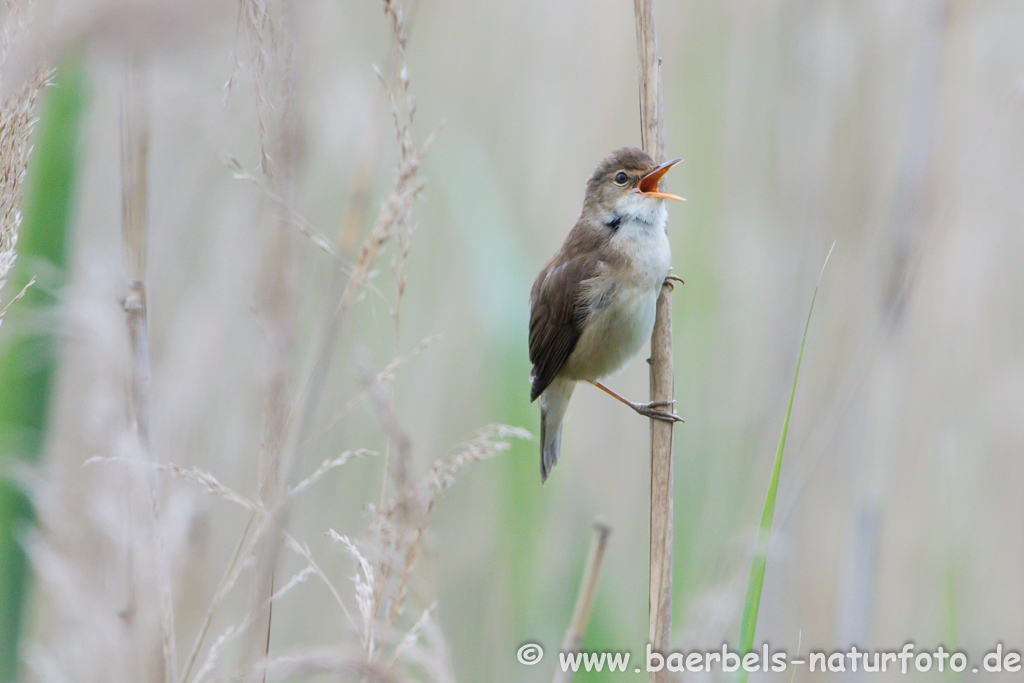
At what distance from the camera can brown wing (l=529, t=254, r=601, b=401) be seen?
8.52 ft

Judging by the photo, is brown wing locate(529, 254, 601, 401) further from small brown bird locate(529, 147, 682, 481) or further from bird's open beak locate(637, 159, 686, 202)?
bird's open beak locate(637, 159, 686, 202)

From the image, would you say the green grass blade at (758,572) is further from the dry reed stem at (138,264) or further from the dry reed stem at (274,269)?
the dry reed stem at (138,264)

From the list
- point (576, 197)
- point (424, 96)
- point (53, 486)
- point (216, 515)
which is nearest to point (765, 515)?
point (53, 486)

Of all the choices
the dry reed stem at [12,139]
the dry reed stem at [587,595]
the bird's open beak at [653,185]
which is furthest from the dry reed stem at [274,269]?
the bird's open beak at [653,185]

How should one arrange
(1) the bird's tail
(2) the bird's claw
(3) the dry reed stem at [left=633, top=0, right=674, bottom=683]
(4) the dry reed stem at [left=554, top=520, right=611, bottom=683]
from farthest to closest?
1. (1) the bird's tail
2. (2) the bird's claw
3. (4) the dry reed stem at [left=554, top=520, right=611, bottom=683]
4. (3) the dry reed stem at [left=633, top=0, right=674, bottom=683]

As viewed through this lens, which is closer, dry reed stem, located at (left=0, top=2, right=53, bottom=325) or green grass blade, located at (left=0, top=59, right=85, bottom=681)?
dry reed stem, located at (left=0, top=2, right=53, bottom=325)

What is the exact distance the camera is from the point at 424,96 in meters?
3.48

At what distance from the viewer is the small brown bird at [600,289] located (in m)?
2.42

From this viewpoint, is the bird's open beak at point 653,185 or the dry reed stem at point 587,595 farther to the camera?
the bird's open beak at point 653,185

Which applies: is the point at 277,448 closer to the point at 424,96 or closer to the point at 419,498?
the point at 419,498

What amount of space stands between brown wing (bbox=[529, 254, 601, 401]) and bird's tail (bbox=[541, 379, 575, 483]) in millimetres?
120

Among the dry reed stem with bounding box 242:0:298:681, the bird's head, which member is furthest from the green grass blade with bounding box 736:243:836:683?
the bird's head

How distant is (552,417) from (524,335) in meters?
0.64

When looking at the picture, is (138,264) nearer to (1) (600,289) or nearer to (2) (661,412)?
(2) (661,412)
